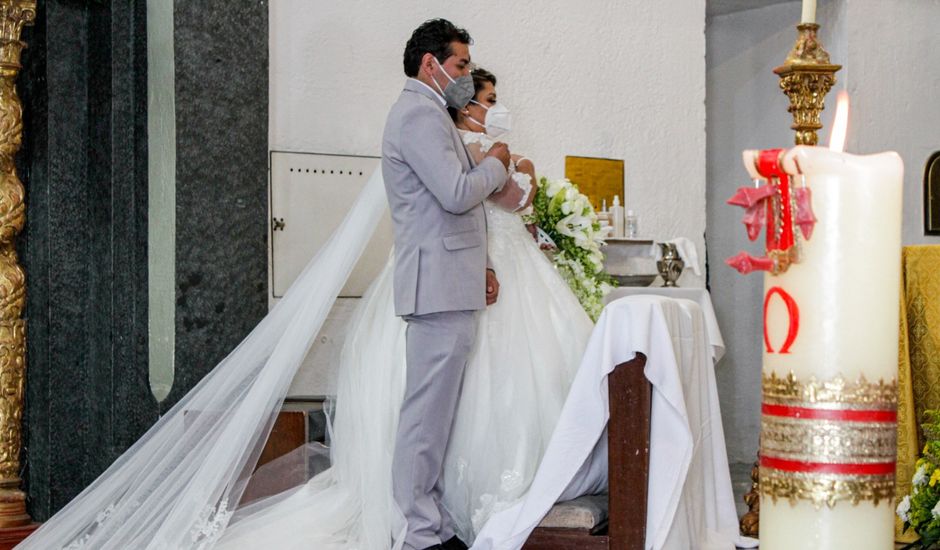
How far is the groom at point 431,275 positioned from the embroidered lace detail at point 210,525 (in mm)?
578

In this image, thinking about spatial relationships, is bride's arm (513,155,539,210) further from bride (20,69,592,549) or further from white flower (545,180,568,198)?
white flower (545,180,568,198)

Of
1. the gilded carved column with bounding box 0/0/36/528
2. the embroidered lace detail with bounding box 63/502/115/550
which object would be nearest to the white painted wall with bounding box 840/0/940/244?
the gilded carved column with bounding box 0/0/36/528

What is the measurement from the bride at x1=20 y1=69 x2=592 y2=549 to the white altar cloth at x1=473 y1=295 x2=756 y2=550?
0.61 feet

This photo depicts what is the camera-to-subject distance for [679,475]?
3.61 meters

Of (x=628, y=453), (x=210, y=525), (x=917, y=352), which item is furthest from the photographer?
(x=917, y=352)

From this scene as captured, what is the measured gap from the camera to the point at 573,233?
4.82 meters

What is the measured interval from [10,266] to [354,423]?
57.4 inches

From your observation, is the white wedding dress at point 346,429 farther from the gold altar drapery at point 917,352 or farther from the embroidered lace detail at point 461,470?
the gold altar drapery at point 917,352

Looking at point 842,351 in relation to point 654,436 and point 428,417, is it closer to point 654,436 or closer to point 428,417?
point 654,436

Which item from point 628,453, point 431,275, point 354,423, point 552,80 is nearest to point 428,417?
point 354,423

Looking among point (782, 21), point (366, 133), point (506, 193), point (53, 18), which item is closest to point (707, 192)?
point (782, 21)

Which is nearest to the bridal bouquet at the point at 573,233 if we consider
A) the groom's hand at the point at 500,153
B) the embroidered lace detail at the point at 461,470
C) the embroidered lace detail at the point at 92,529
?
the groom's hand at the point at 500,153

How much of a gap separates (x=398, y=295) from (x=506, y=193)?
0.63 metres

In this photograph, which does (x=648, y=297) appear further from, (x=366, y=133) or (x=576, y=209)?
(x=366, y=133)
